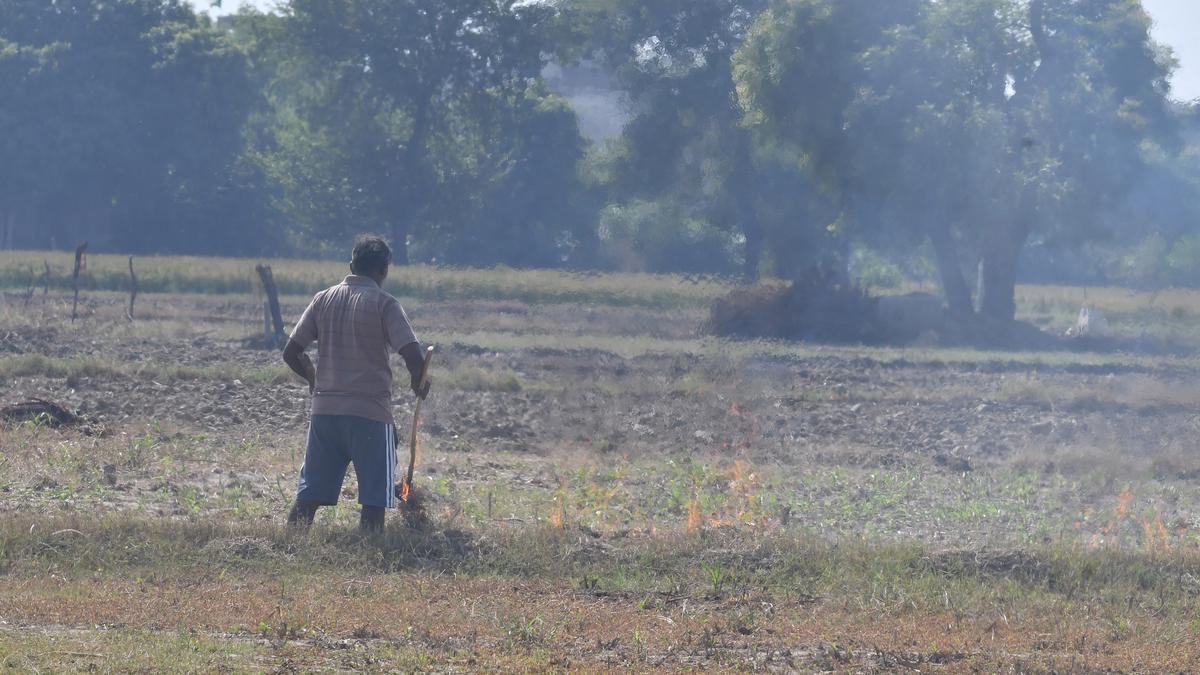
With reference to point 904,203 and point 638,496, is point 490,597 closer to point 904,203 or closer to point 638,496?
point 638,496

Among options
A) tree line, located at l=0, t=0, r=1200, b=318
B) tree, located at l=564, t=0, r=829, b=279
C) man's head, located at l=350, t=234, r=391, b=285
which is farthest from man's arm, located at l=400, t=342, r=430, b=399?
tree, located at l=564, t=0, r=829, b=279

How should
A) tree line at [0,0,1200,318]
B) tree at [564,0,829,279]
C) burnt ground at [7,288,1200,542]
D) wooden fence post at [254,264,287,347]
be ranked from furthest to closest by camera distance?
tree at [564,0,829,279] → tree line at [0,0,1200,318] → wooden fence post at [254,264,287,347] → burnt ground at [7,288,1200,542]

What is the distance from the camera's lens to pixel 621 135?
4184cm

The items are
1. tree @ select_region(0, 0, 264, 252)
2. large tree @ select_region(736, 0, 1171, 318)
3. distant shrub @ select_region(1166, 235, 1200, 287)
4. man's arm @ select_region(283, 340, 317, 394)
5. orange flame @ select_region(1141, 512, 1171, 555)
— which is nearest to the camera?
man's arm @ select_region(283, 340, 317, 394)

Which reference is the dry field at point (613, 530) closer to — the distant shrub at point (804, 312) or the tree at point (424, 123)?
the distant shrub at point (804, 312)

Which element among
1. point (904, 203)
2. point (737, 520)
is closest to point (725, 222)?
point (904, 203)

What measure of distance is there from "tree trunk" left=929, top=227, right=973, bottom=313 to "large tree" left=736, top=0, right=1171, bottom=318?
5 cm

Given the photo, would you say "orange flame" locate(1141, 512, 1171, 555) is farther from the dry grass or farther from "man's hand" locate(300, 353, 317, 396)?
"man's hand" locate(300, 353, 317, 396)

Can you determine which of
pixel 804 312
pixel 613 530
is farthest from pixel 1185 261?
pixel 613 530

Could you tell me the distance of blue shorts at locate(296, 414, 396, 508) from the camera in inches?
310

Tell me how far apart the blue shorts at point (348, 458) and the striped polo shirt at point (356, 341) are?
7 centimetres

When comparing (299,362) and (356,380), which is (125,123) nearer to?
(299,362)

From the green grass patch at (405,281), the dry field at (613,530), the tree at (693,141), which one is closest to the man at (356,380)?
the dry field at (613,530)

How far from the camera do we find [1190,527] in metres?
10.2
